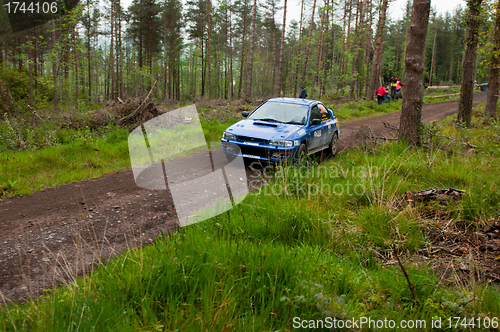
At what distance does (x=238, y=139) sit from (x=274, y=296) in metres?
5.53

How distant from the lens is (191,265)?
300 cm

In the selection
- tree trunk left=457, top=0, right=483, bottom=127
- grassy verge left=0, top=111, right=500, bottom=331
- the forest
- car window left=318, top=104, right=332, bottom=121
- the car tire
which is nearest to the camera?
grassy verge left=0, top=111, right=500, bottom=331

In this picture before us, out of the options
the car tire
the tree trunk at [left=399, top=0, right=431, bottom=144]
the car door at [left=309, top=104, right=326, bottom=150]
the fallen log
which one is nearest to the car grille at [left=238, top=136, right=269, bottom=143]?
the car door at [left=309, top=104, right=326, bottom=150]

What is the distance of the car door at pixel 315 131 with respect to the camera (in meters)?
8.63

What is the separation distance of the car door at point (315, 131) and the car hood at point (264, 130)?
441 millimetres

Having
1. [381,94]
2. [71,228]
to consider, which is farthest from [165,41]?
[71,228]

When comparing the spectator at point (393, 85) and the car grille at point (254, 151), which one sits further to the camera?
the spectator at point (393, 85)

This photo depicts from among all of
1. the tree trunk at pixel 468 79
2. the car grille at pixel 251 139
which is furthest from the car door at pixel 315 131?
the tree trunk at pixel 468 79

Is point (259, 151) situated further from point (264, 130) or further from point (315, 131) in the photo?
point (315, 131)

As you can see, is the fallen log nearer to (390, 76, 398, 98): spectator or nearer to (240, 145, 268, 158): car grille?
(240, 145, 268, 158): car grille

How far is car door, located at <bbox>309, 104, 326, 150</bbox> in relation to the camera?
28.3 feet

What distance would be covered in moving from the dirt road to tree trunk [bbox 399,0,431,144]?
6.17 meters

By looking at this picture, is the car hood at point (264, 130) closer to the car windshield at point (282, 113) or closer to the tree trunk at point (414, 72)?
the car windshield at point (282, 113)

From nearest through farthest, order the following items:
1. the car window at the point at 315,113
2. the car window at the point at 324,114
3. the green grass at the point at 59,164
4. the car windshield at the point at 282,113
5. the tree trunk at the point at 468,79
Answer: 1. the green grass at the point at 59,164
2. the car windshield at the point at 282,113
3. the car window at the point at 315,113
4. the car window at the point at 324,114
5. the tree trunk at the point at 468,79
